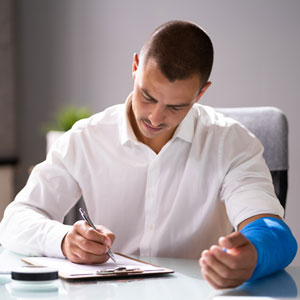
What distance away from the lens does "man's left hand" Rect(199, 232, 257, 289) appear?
1.12m

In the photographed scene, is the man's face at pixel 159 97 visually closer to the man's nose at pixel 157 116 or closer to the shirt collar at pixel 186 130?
the man's nose at pixel 157 116

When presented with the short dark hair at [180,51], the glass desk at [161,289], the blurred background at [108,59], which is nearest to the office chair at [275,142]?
the short dark hair at [180,51]

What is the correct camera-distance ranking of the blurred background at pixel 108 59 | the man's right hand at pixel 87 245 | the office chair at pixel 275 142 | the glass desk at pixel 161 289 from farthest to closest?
the blurred background at pixel 108 59 → the office chair at pixel 275 142 → the man's right hand at pixel 87 245 → the glass desk at pixel 161 289

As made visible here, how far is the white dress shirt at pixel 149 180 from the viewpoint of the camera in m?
1.74

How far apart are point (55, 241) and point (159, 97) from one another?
0.43 metres

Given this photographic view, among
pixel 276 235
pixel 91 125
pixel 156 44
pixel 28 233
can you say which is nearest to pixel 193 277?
pixel 276 235

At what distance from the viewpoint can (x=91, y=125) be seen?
6.06ft

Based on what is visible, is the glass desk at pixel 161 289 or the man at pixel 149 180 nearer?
the glass desk at pixel 161 289

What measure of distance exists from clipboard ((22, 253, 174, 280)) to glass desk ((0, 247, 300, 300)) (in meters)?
0.02

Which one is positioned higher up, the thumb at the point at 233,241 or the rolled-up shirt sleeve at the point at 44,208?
the thumb at the point at 233,241

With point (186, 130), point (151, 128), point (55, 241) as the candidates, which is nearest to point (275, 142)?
point (186, 130)

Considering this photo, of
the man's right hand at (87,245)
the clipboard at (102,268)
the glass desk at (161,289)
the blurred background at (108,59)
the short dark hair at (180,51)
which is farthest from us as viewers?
the blurred background at (108,59)

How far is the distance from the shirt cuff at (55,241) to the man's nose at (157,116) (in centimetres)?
33

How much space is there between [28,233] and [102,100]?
2116 mm
